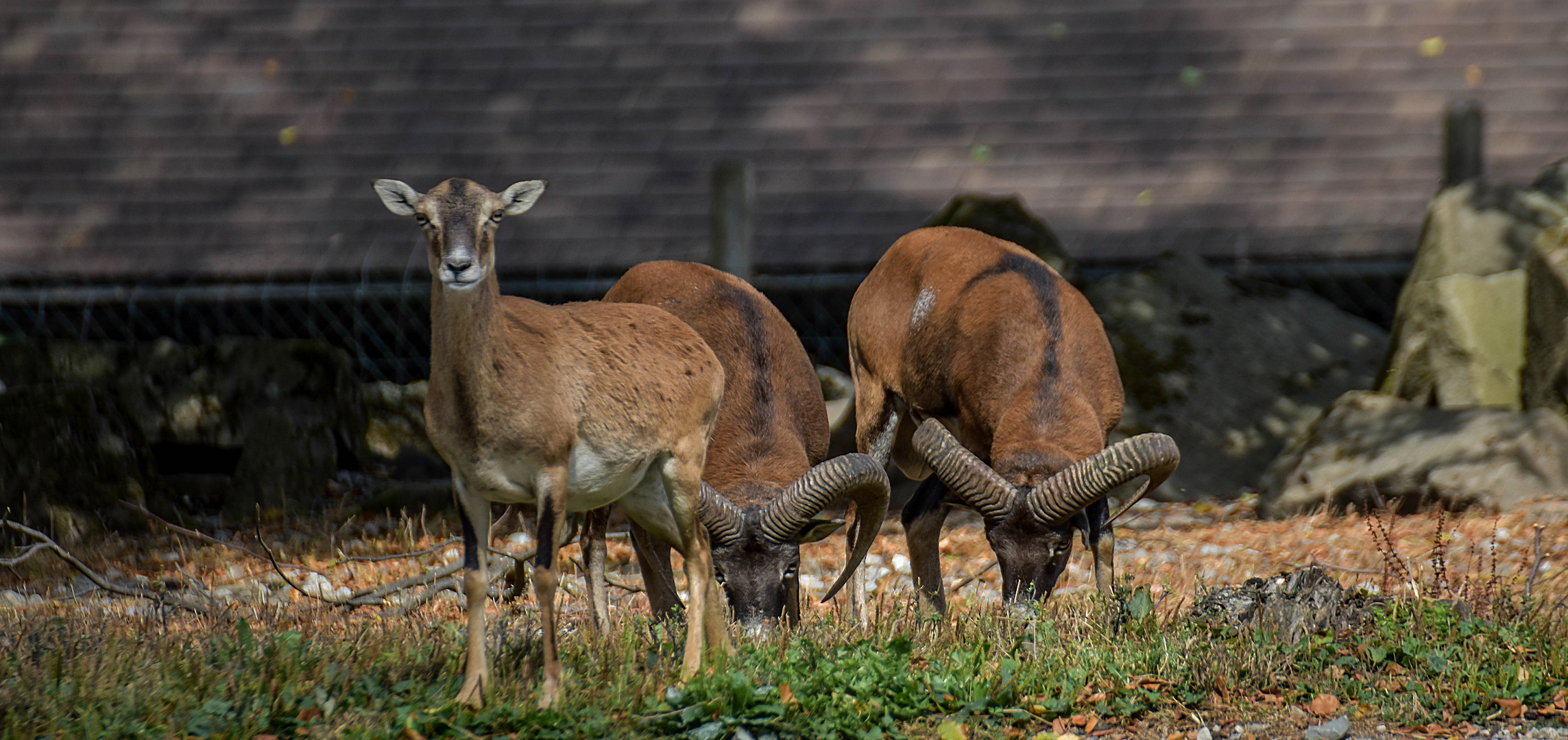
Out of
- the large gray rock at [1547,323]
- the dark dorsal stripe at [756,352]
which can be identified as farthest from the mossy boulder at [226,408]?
the large gray rock at [1547,323]

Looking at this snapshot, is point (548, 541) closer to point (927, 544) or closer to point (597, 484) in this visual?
point (597, 484)

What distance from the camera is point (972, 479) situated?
7.06 meters

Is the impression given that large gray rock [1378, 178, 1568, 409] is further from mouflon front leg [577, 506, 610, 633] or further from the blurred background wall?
mouflon front leg [577, 506, 610, 633]

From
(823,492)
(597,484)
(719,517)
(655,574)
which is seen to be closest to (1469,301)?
(823,492)

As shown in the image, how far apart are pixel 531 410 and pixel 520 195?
29.5 inches

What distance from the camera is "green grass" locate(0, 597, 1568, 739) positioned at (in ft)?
16.8

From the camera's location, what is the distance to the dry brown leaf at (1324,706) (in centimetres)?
561

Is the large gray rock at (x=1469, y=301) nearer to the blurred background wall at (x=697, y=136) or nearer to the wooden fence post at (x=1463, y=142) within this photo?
the wooden fence post at (x=1463, y=142)

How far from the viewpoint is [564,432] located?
525 cm

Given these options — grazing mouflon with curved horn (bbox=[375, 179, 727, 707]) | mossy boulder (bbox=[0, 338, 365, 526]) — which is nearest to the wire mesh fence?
mossy boulder (bbox=[0, 338, 365, 526])

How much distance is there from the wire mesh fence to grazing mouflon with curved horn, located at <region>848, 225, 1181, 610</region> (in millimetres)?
3570

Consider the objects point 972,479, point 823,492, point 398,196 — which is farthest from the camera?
point 972,479

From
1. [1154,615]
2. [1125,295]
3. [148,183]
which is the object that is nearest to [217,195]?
[148,183]

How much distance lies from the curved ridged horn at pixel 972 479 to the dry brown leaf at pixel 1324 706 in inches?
70.1
